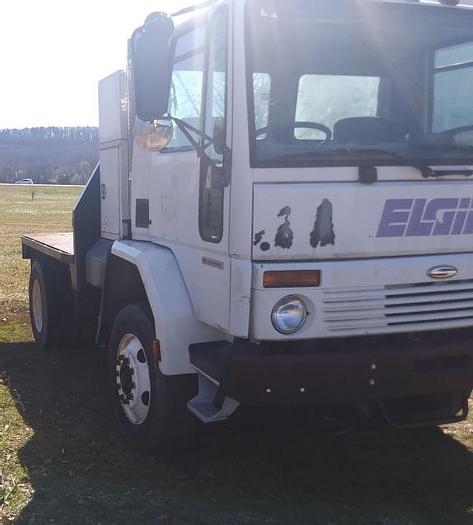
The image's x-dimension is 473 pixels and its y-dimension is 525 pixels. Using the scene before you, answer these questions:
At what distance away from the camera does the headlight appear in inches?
143

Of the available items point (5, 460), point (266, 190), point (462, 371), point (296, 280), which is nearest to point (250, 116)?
point (266, 190)

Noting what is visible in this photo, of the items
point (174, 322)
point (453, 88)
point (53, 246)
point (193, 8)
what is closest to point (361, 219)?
point (453, 88)

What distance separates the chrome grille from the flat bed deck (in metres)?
3.16

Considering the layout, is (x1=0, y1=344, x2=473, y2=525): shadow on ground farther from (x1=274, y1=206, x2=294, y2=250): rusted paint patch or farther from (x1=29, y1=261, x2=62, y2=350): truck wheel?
(x1=29, y1=261, x2=62, y2=350): truck wheel

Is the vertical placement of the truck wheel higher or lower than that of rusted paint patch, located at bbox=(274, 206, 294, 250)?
lower

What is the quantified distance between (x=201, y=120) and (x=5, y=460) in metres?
2.43

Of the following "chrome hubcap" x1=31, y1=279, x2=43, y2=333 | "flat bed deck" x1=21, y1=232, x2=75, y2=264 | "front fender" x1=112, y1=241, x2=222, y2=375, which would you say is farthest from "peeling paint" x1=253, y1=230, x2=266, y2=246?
"chrome hubcap" x1=31, y1=279, x2=43, y2=333

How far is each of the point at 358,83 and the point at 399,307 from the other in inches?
48.0

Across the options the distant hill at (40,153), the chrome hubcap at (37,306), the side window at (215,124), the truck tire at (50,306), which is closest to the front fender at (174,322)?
the side window at (215,124)

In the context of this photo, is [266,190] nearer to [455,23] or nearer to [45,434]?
[455,23]

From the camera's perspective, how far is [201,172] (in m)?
4.06

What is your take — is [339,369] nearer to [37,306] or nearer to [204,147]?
[204,147]

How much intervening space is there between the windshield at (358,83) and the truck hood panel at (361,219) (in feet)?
0.48

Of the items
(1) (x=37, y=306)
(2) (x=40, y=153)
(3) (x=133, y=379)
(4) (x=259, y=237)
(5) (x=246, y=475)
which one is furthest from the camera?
(2) (x=40, y=153)
